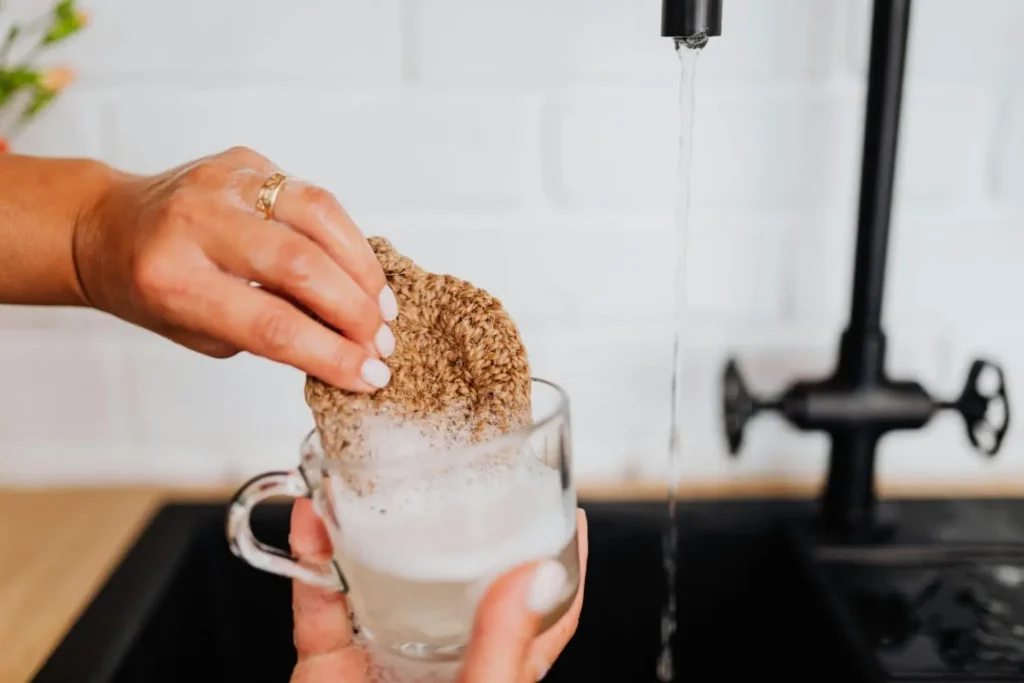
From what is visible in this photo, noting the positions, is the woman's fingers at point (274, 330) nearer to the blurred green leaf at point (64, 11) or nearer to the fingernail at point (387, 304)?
the fingernail at point (387, 304)

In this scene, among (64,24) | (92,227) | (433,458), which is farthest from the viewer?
(64,24)

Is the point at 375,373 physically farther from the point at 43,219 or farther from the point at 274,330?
the point at 43,219

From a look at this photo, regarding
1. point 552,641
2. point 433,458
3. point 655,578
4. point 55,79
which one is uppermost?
point 55,79

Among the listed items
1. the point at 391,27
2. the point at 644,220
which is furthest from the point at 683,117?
the point at 391,27

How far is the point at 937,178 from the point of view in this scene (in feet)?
2.31

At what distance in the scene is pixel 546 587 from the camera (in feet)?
1.34

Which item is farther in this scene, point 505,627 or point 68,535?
point 68,535

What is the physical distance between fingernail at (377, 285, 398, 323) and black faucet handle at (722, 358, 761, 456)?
310 millimetres

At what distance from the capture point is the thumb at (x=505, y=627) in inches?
15.3

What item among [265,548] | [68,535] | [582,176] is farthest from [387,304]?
[68,535]

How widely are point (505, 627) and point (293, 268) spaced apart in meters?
0.18

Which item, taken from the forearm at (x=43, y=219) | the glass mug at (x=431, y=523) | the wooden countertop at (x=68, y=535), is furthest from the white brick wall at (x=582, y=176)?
the glass mug at (x=431, y=523)

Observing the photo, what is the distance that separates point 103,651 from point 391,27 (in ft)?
1.52

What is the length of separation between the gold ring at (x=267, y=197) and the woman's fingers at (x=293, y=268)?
0.01m
